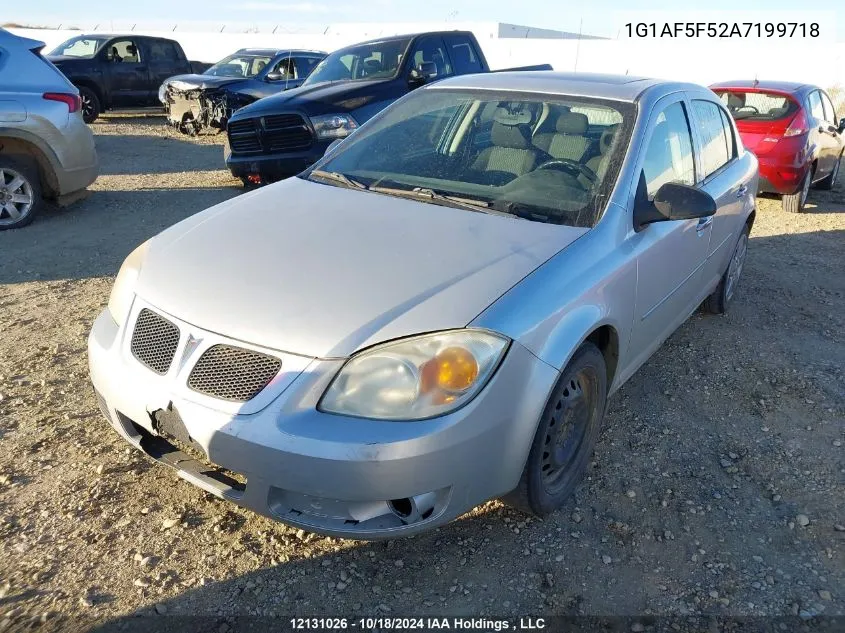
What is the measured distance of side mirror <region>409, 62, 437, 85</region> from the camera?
7824mm

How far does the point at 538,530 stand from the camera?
8.66ft

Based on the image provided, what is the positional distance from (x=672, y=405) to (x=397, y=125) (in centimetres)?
216

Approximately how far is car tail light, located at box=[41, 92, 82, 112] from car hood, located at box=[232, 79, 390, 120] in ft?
5.49

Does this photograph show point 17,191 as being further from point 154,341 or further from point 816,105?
point 816,105

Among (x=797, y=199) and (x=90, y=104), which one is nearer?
(x=797, y=199)

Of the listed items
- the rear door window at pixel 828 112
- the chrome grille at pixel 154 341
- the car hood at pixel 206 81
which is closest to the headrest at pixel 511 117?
the chrome grille at pixel 154 341

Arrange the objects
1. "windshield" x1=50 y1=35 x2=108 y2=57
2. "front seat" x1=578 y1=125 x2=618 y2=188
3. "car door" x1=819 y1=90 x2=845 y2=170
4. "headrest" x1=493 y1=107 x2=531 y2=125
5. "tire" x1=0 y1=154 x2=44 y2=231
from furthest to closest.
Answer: "windshield" x1=50 y1=35 x2=108 y2=57, "car door" x1=819 y1=90 x2=845 y2=170, "tire" x1=0 y1=154 x2=44 y2=231, "headrest" x1=493 y1=107 x2=531 y2=125, "front seat" x1=578 y1=125 x2=618 y2=188

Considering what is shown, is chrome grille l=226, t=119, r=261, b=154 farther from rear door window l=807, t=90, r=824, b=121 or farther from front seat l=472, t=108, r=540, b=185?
rear door window l=807, t=90, r=824, b=121

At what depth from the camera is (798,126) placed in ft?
26.1

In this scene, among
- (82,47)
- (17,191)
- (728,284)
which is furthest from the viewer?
(82,47)

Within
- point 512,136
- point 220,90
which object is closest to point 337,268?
point 512,136

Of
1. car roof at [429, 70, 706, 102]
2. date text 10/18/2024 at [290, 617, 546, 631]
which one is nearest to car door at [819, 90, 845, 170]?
car roof at [429, 70, 706, 102]

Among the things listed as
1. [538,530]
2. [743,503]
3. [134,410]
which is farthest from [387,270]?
[743,503]

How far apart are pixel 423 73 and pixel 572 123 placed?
5.02 meters
